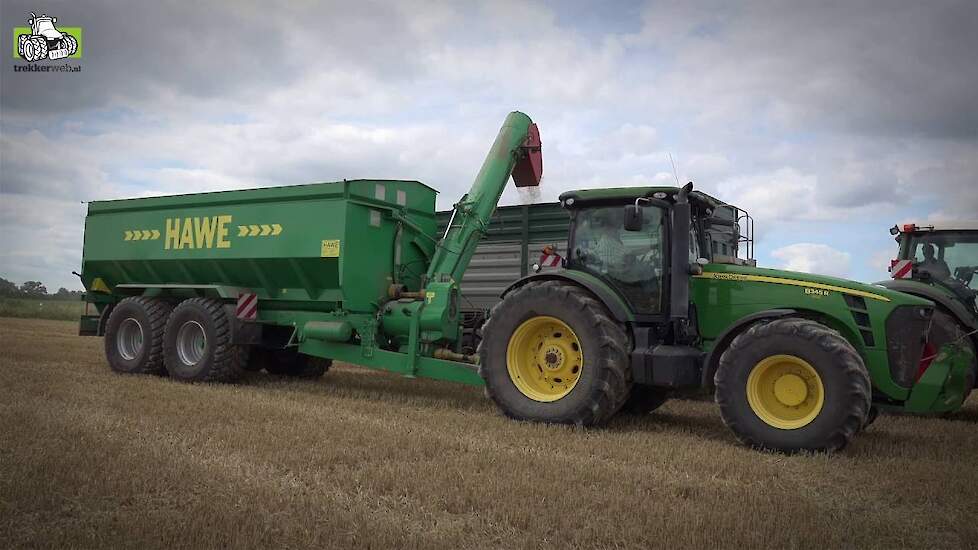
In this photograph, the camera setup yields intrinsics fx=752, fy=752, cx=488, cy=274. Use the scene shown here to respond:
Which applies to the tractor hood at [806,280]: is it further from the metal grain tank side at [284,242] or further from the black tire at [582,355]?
the metal grain tank side at [284,242]

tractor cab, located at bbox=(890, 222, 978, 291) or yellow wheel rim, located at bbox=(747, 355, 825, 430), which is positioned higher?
tractor cab, located at bbox=(890, 222, 978, 291)

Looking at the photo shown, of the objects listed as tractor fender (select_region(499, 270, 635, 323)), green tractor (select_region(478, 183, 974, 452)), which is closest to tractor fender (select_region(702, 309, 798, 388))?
green tractor (select_region(478, 183, 974, 452))

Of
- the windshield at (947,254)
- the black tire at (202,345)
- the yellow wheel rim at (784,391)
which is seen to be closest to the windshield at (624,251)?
the yellow wheel rim at (784,391)

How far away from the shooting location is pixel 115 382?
8.91m

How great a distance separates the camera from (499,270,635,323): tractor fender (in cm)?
668

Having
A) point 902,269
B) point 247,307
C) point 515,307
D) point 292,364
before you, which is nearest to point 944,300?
point 902,269

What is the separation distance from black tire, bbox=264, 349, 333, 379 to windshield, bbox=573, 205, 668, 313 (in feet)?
17.0

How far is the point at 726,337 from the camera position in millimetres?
6273

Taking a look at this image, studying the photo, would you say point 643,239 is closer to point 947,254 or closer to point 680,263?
point 680,263

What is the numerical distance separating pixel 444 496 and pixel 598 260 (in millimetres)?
3424

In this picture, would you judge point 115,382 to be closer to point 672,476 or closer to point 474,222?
point 474,222

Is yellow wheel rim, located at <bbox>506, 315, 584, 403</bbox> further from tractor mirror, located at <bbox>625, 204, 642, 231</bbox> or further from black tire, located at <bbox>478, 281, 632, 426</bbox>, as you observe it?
tractor mirror, located at <bbox>625, 204, 642, 231</bbox>

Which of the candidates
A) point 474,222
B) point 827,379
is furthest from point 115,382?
point 827,379

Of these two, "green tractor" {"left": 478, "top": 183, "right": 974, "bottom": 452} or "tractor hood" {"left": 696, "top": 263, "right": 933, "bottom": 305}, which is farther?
"tractor hood" {"left": 696, "top": 263, "right": 933, "bottom": 305}
